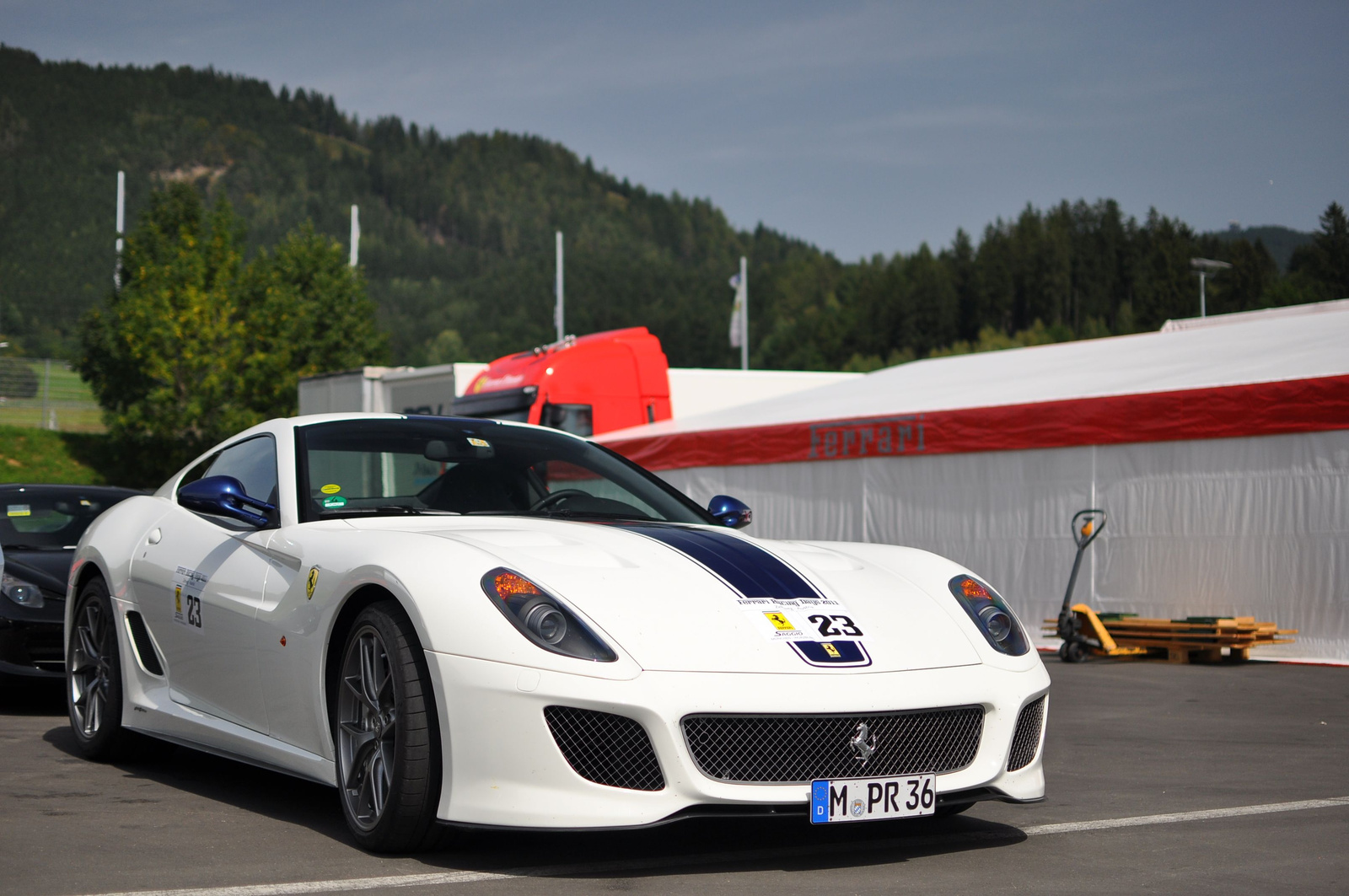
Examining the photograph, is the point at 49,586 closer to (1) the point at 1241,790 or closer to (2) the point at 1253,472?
(1) the point at 1241,790

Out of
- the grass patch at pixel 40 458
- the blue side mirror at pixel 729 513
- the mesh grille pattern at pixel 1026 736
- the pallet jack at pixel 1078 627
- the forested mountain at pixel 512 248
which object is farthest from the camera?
the forested mountain at pixel 512 248

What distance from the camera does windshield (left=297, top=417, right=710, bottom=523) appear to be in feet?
16.4

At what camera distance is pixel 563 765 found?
370cm

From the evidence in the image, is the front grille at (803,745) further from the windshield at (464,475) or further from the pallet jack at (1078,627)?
the pallet jack at (1078,627)

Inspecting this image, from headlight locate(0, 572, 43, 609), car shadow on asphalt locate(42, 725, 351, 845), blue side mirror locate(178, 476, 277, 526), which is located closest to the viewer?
car shadow on asphalt locate(42, 725, 351, 845)

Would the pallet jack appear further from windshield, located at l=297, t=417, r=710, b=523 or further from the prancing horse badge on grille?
the prancing horse badge on grille

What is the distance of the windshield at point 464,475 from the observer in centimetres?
499

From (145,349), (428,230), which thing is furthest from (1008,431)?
(428,230)

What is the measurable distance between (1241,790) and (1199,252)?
93263mm

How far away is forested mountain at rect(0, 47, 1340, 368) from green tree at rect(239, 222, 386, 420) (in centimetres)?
3803

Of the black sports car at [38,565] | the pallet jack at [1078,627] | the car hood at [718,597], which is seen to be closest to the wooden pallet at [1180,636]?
the pallet jack at [1078,627]

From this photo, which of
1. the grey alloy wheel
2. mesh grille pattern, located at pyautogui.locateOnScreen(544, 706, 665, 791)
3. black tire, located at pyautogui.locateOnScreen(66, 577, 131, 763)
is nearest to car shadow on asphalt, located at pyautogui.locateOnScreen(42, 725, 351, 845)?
black tire, located at pyautogui.locateOnScreen(66, 577, 131, 763)

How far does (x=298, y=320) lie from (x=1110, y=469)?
37.9m

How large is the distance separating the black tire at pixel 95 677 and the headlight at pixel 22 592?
1.62m
